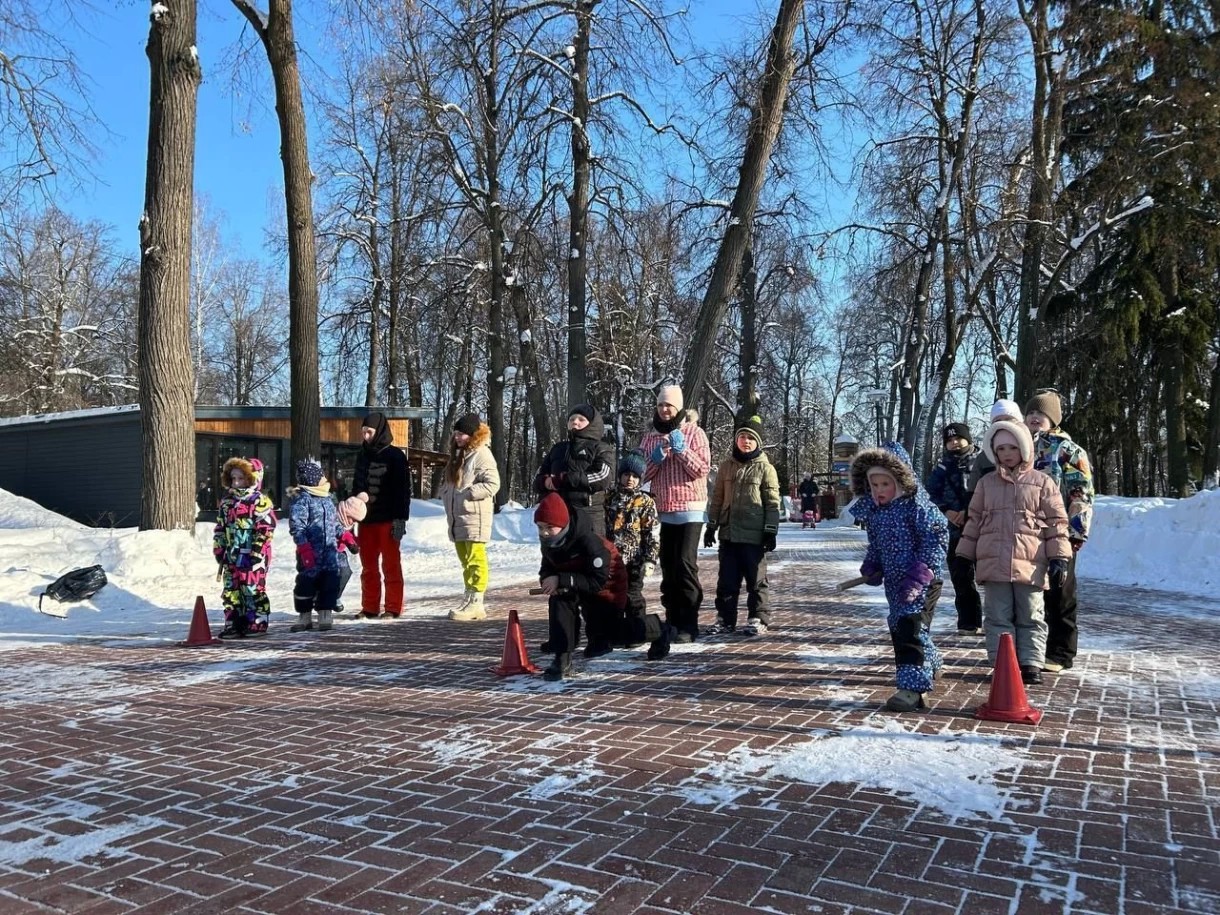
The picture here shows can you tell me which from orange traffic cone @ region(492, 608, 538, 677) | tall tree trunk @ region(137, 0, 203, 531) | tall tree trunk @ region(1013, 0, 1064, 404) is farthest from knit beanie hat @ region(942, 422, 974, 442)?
tall tree trunk @ region(1013, 0, 1064, 404)

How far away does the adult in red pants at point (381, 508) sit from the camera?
8914 mm

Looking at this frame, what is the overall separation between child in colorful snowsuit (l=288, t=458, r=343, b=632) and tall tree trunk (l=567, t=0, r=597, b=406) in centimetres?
967

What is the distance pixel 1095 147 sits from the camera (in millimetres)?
21047

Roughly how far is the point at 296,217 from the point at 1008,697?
12171mm

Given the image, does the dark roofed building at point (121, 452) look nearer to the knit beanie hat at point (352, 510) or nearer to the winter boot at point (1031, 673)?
the knit beanie hat at point (352, 510)

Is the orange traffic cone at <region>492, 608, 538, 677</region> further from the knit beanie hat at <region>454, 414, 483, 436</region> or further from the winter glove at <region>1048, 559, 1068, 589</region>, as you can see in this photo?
the winter glove at <region>1048, 559, 1068, 589</region>

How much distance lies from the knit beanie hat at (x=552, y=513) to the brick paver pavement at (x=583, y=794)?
3.43 ft

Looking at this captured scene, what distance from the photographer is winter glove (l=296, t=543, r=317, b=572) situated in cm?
827

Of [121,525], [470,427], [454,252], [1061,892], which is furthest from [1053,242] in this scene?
[121,525]

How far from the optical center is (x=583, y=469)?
643 cm

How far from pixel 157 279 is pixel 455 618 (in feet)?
20.8

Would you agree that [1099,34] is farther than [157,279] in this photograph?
Yes

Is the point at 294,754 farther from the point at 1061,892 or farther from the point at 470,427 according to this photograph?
the point at 470,427

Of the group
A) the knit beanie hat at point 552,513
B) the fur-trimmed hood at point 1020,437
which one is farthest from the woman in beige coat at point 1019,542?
the knit beanie hat at point 552,513
